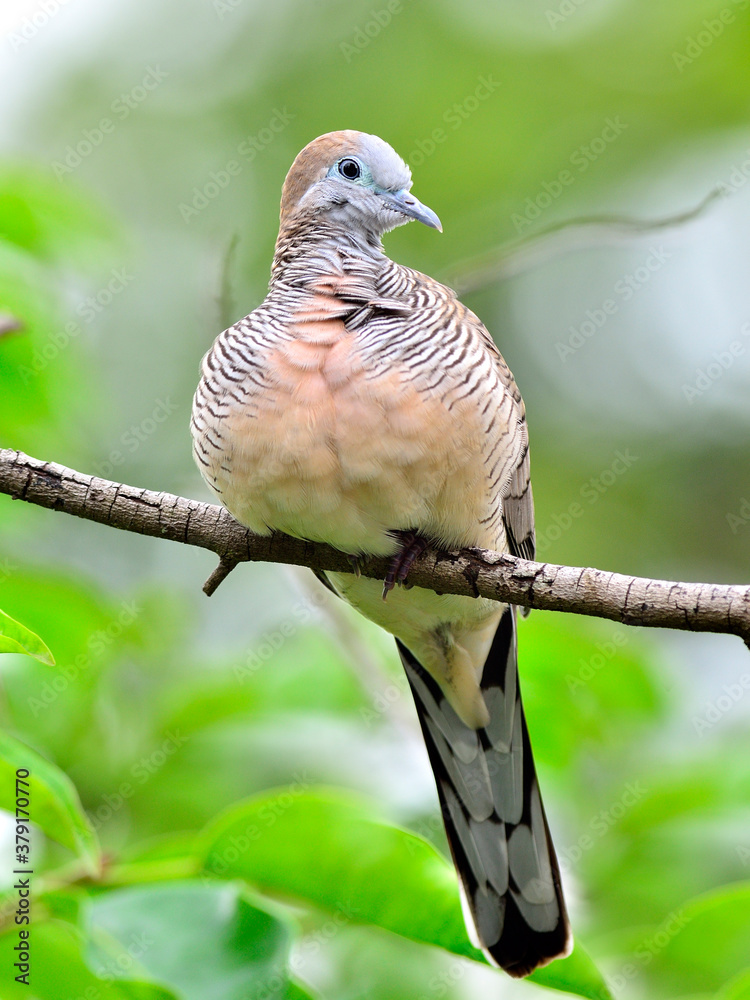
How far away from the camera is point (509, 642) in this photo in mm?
3664

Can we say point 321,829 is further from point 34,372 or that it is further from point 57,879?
point 34,372

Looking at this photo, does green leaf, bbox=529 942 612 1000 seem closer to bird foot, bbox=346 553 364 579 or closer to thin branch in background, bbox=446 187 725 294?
bird foot, bbox=346 553 364 579

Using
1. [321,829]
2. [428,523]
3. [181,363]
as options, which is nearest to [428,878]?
[321,829]

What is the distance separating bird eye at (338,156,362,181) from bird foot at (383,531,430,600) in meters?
1.40

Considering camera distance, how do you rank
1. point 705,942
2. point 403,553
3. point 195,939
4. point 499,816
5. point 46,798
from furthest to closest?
point 499,816 → point 403,553 → point 705,942 → point 46,798 → point 195,939

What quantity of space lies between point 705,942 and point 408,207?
2442 mm

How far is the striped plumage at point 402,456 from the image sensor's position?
283cm

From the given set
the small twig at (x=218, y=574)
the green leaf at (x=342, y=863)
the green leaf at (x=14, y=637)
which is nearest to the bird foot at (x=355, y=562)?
the small twig at (x=218, y=574)

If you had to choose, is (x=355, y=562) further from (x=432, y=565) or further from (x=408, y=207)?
(x=408, y=207)

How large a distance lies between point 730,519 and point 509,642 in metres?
4.72

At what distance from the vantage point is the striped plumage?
2.83m

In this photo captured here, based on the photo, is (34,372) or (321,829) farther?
(34,372)

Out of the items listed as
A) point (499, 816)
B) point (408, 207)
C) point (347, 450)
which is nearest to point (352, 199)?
point (408, 207)

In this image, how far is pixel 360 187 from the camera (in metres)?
3.57
